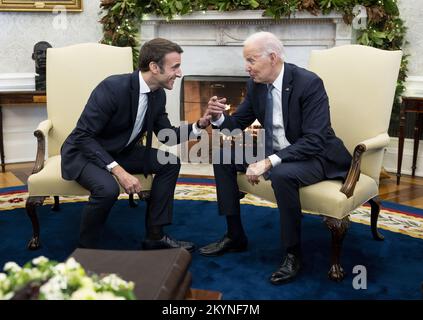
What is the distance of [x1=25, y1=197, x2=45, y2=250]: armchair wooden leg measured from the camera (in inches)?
117

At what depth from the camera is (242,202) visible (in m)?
3.97

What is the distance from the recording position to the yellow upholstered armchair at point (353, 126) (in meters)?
2.62

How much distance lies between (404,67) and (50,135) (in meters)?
3.13

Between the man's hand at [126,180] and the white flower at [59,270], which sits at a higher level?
the white flower at [59,270]

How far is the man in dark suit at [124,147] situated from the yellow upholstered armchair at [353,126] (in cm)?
50

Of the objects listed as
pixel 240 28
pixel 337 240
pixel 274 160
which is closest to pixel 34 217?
pixel 274 160

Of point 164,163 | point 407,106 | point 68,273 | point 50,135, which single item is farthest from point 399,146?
point 68,273

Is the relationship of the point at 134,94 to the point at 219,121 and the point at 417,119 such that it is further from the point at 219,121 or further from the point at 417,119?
the point at 417,119

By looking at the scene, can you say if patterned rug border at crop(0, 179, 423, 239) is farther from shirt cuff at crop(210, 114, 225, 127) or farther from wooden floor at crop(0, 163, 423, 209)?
shirt cuff at crop(210, 114, 225, 127)

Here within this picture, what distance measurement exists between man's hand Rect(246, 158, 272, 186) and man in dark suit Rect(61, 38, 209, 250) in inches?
19.4

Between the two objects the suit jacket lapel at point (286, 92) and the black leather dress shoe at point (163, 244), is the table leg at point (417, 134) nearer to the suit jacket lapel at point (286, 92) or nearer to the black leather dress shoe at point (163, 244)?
the suit jacket lapel at point (286, 92)

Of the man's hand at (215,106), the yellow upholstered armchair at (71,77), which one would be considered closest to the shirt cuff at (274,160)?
the man's hand at (215,106)

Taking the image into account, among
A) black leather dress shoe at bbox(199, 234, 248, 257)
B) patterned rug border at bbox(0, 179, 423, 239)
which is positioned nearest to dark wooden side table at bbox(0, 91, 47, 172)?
patterned rug border at bbox(0, 179, 423, 239)
